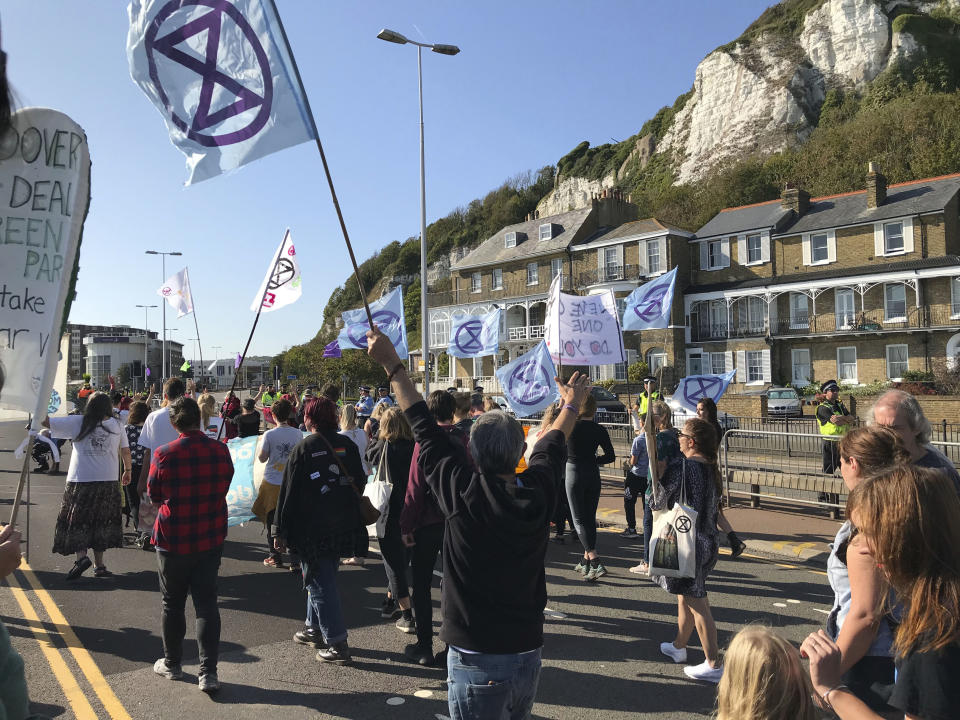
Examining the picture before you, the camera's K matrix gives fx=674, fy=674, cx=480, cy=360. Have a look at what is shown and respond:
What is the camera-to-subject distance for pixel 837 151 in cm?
5094

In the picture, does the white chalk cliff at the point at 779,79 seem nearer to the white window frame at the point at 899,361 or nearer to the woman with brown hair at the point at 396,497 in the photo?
the white window frame at the point at 899,361

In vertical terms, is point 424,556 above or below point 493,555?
below

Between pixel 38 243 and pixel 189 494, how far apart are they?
2.07 m

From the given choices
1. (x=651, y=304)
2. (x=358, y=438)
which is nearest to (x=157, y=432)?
(x=358, y=438)

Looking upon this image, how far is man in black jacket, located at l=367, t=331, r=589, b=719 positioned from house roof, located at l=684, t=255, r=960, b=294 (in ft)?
118

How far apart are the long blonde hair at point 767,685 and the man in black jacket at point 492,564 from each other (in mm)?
1007

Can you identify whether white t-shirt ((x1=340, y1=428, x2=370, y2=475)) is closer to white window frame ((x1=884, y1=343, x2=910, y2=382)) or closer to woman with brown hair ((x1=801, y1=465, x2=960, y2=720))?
woman with brown hair ((x1=801, y1=465, x2=960, y2=720))

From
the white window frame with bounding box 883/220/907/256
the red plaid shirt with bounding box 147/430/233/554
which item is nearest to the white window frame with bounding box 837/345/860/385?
the white window frame with bounding box 883/220/907/256

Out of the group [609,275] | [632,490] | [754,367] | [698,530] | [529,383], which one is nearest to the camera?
[698,530]

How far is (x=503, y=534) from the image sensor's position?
2.77m

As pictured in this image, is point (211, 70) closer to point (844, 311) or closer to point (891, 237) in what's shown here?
point (844, 311)

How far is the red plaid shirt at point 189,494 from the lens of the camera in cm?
455


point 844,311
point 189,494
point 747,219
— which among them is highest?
point 747,219

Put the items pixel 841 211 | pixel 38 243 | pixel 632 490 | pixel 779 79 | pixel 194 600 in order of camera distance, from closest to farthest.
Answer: pixel 38 243 → pixel 194 600 → pixel 632 490 → pixel 841 211 → pixel 779 79
